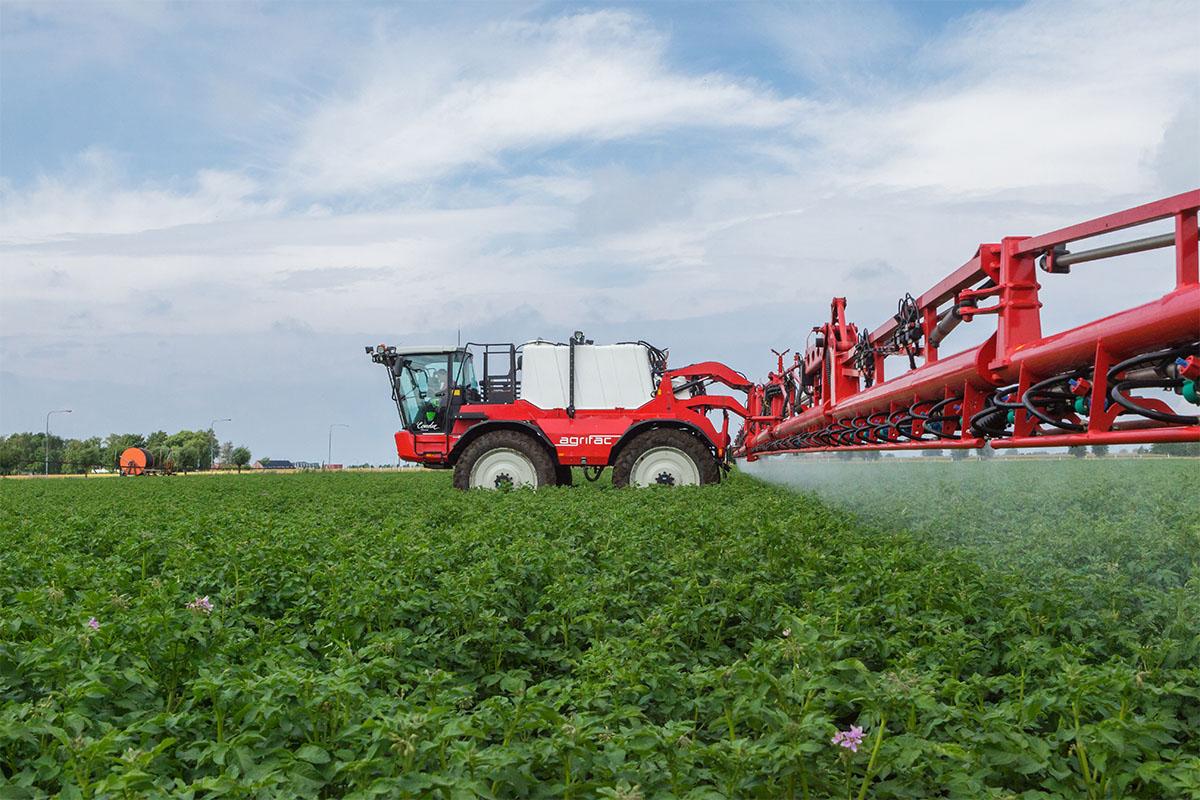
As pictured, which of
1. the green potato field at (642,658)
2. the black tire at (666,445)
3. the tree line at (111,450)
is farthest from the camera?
the tree line at (111,450)

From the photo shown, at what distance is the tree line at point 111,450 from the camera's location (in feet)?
337

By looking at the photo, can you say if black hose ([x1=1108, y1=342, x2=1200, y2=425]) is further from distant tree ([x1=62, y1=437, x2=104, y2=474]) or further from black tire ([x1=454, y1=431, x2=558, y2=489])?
→ distant tree ([x1=62, y1=437, x2=104, y2=474])

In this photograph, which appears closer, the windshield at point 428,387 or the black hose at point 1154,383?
the black hose at point 1154,383

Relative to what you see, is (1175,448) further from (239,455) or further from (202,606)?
(239,455)

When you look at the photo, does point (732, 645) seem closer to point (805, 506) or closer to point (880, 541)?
point (880, 541)

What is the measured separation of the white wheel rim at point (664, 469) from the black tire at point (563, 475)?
4.28ft

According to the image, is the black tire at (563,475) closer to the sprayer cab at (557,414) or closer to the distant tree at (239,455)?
the sprayer cab at (557,414)

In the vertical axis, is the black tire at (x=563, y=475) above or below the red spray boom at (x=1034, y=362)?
below

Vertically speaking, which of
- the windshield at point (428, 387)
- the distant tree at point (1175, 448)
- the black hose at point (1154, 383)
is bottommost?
the distant tree at point (1175, 448)

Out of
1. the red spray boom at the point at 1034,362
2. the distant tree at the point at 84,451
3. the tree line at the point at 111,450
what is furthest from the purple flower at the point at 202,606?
the distant tree at the point at 84,451

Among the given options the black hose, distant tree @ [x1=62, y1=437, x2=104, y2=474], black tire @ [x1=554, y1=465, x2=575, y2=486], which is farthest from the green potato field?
distant tree @ [x1=62, y1=437, x2=104, y2=474]

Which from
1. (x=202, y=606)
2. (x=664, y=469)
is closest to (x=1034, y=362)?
(x=202, y=606)

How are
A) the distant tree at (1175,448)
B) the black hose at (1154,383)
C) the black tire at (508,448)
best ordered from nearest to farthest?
the distant tree at (1175,448) → the black hose at (1154,383) → the black tire at (508,448)

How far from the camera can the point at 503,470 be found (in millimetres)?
16469
